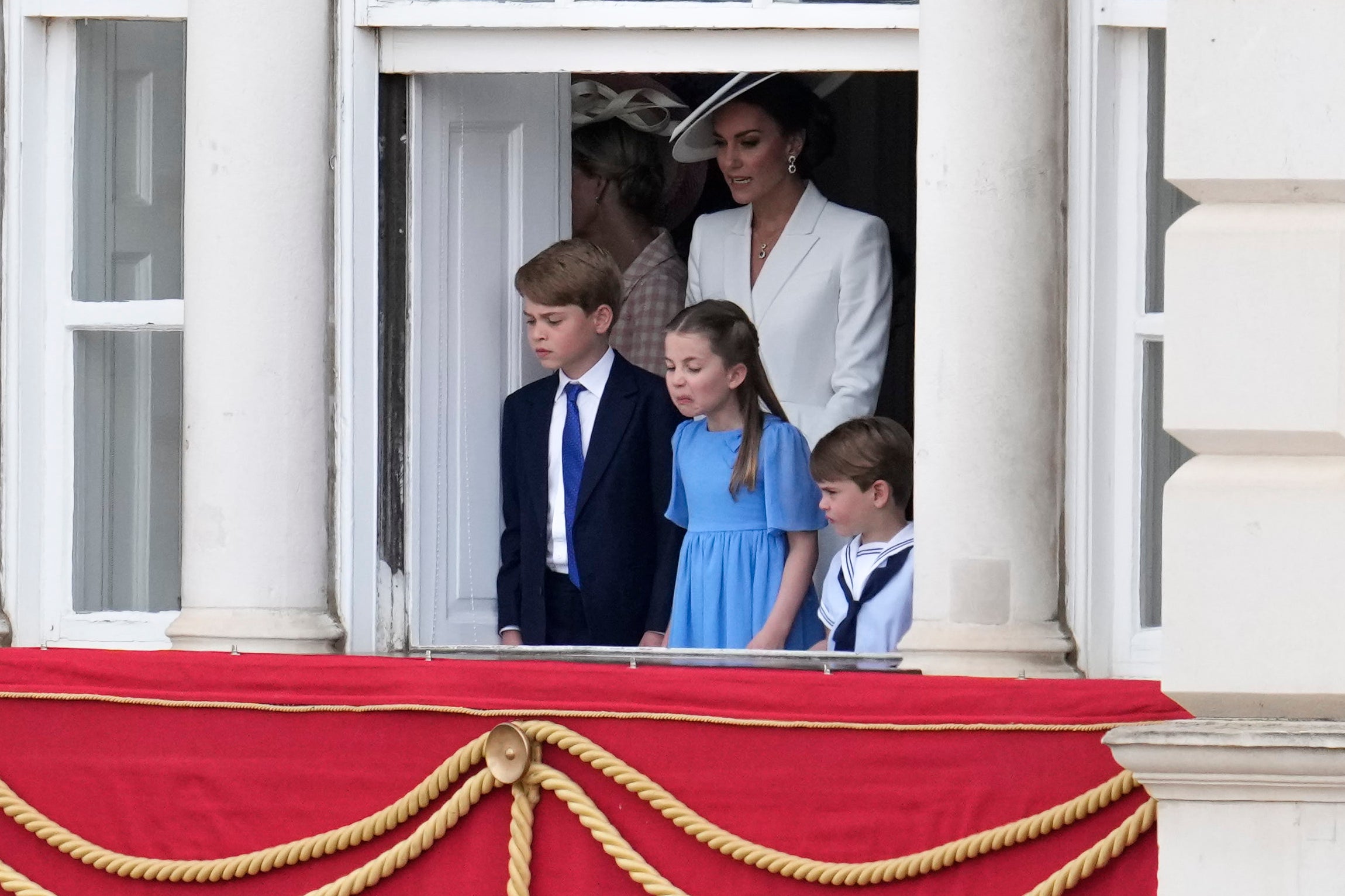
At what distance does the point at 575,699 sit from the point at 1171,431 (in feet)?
5.53

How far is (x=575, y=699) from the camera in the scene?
17.5ft

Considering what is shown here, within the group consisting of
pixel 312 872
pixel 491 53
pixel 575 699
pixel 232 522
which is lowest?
pixel 312 872

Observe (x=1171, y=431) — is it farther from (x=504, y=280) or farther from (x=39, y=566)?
(x=39, y=566)

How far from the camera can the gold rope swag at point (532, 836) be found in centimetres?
494

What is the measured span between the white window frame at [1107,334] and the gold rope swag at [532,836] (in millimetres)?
677

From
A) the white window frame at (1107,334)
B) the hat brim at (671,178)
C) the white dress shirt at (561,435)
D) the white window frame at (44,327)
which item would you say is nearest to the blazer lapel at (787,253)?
the white dress shirt at (561,435)

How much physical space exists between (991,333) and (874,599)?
0.78 metres

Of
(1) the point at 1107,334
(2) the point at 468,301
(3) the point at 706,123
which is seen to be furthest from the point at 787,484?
(3) the point at 706,123

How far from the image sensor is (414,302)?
6.14 m

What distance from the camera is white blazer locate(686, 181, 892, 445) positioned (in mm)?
6188

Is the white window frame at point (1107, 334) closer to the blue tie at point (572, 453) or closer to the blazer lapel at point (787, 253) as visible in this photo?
the blazer lapel at point (787, 253)

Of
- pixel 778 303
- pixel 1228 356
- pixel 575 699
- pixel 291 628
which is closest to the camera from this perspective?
pixel 1228 356

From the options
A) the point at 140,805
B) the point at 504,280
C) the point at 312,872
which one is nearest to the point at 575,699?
the point at 312,872

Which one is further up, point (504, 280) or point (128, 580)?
point (504, 280)
